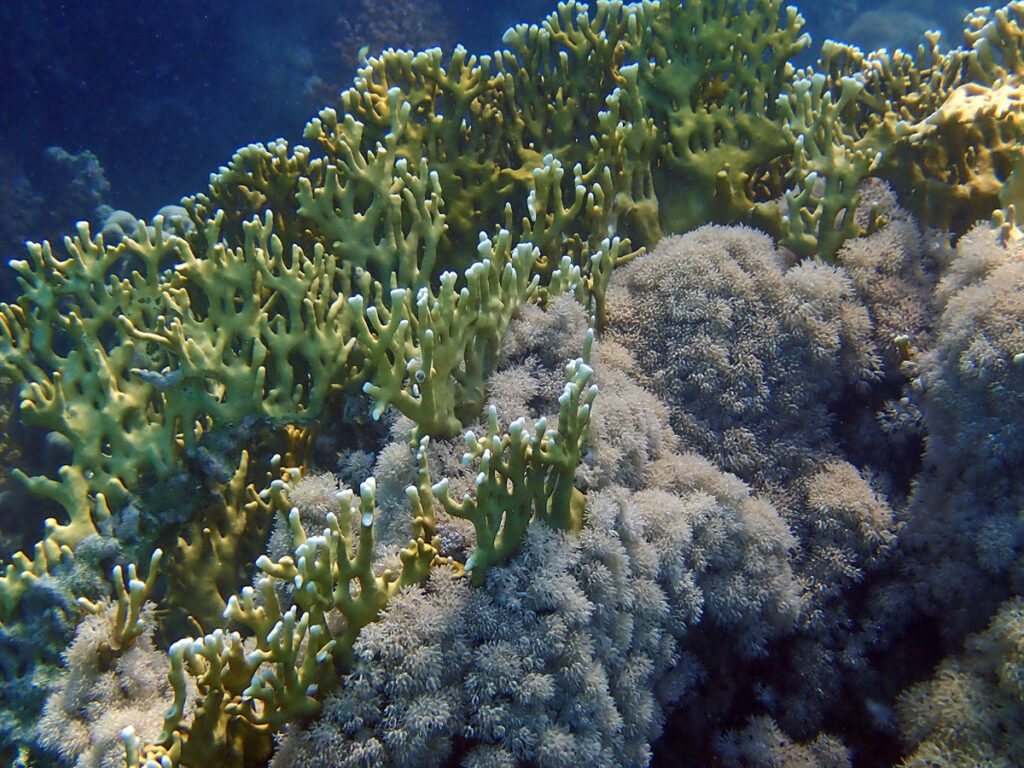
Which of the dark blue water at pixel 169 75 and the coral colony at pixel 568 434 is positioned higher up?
the dark blue water at pixel 169 75

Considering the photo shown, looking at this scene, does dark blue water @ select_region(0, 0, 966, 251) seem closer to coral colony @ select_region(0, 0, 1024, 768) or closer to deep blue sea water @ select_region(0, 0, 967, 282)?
deep blue sea water @ select_region(0, 0, 967, 282)

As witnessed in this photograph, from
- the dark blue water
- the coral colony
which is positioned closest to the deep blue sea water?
the dark blue water

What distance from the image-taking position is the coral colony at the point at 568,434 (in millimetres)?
2391

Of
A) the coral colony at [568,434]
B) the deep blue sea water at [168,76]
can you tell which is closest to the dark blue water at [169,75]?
the deep blue sea water at [168,76]

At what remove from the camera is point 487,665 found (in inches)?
91.2

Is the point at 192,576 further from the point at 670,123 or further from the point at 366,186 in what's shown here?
the point at 670,123

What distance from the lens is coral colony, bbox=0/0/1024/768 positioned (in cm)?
239

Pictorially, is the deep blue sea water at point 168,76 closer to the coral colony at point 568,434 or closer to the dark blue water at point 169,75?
the dark blue water at point 169,75

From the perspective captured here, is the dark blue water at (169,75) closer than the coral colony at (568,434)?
No

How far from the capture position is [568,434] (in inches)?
98.5

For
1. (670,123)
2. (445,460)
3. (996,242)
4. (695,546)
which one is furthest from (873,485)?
(670,123)

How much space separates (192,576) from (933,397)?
420 centimetres

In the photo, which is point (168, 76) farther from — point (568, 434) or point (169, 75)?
point (568, 434)

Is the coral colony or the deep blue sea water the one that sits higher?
the deep blue sea water
